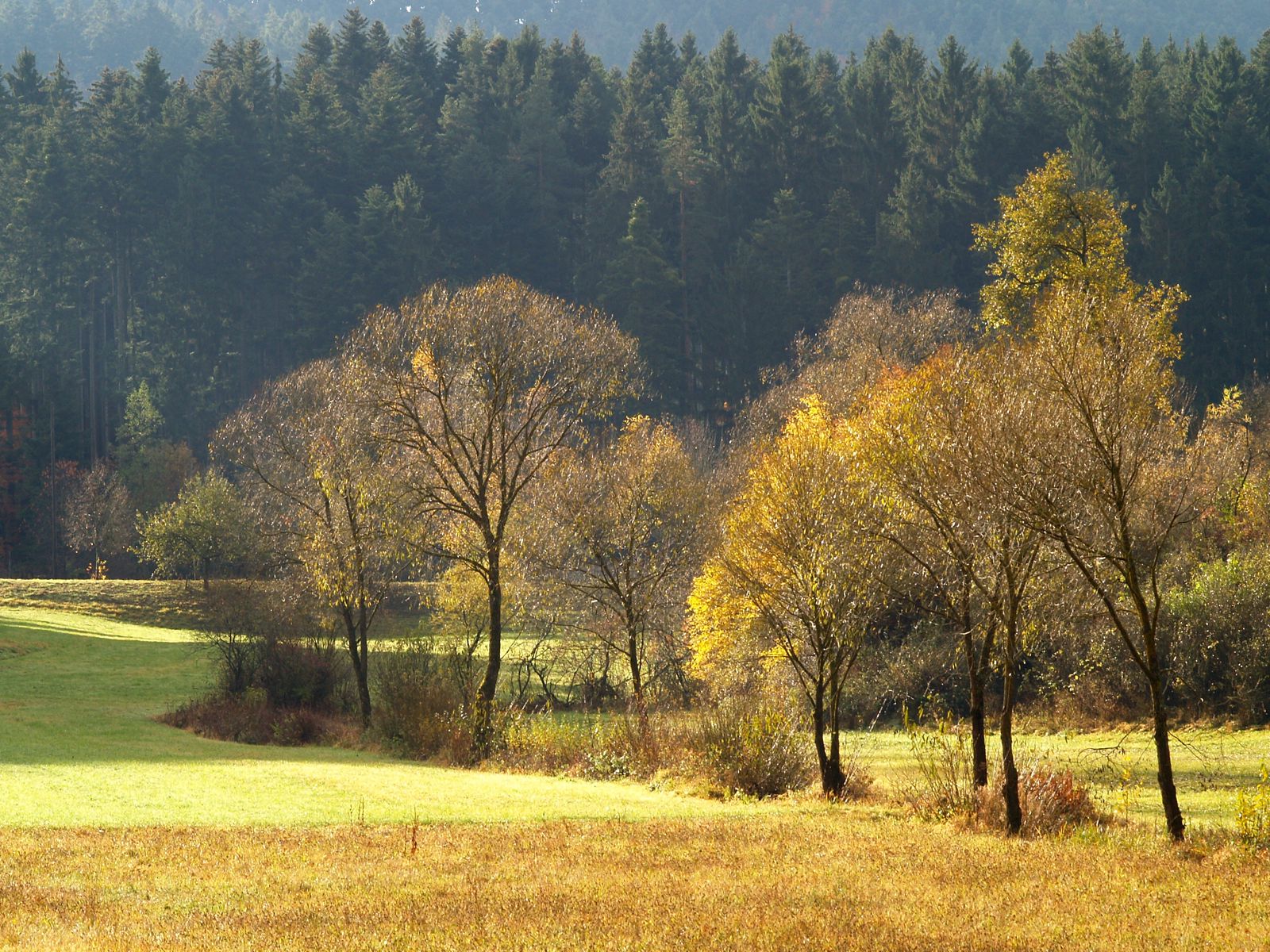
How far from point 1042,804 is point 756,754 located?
6237 mm

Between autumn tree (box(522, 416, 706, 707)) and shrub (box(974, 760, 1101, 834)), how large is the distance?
18.1 m

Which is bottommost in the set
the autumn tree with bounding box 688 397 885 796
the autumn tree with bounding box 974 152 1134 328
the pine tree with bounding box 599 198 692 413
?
the autumn tree with bounding box 688 397 885 796

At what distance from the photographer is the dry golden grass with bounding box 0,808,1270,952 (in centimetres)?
1112

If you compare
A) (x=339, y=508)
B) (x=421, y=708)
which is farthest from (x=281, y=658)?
(x=421, y=708)

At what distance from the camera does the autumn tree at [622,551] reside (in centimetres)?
3881

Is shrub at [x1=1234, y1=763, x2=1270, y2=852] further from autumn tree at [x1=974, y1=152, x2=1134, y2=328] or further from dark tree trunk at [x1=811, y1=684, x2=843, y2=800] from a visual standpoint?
autumn tree at [x1=974, y1=152, x2=1134, y2=328]

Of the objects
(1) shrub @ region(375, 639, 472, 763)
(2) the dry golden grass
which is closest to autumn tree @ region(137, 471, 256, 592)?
(1) shrub @ region(375, 639, 472, 763)

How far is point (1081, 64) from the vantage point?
85.8m

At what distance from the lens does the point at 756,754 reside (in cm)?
2334

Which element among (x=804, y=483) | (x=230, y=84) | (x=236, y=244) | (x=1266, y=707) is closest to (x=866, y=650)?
(x=1266, y=707)

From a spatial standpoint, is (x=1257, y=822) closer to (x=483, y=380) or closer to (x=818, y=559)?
(x=818, y=559)

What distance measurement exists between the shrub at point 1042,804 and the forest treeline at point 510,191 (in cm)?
6505

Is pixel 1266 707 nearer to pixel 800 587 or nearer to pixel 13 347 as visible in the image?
pixel 800 587

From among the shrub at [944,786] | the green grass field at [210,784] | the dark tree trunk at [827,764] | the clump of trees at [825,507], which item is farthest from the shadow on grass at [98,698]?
the shrub at [944,786]
